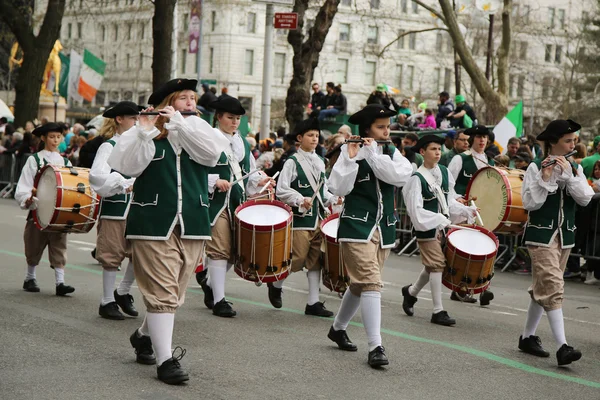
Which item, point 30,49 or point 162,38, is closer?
point 162,38

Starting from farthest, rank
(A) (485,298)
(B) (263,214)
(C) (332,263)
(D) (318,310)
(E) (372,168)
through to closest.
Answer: (A) (485,298)
(D) (318,310)
(B) (263,214)
(C) (332,263)
(E) (372,168)

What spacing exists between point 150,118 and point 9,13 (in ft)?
86.1

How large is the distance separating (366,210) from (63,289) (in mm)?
3871

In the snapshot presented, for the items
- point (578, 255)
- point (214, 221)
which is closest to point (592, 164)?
point (578, 255)

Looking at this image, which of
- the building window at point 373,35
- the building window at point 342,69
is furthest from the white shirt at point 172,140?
the building window at point 342,69

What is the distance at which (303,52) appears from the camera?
23.3 m

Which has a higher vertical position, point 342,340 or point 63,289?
point 342,340

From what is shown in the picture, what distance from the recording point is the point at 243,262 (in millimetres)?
10031

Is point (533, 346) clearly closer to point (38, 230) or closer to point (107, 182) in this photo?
point (107, 182)

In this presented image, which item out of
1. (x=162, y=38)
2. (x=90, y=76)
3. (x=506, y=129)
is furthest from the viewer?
(x=90, y=76)

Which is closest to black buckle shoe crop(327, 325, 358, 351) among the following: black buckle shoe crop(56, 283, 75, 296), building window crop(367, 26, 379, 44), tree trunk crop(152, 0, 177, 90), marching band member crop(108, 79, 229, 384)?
marching band member crop(108, 79, 229, 384)

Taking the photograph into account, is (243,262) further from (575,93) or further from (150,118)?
(575,93)

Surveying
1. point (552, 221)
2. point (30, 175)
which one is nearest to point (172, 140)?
point (552, 221)

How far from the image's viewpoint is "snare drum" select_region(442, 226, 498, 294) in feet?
33.7
